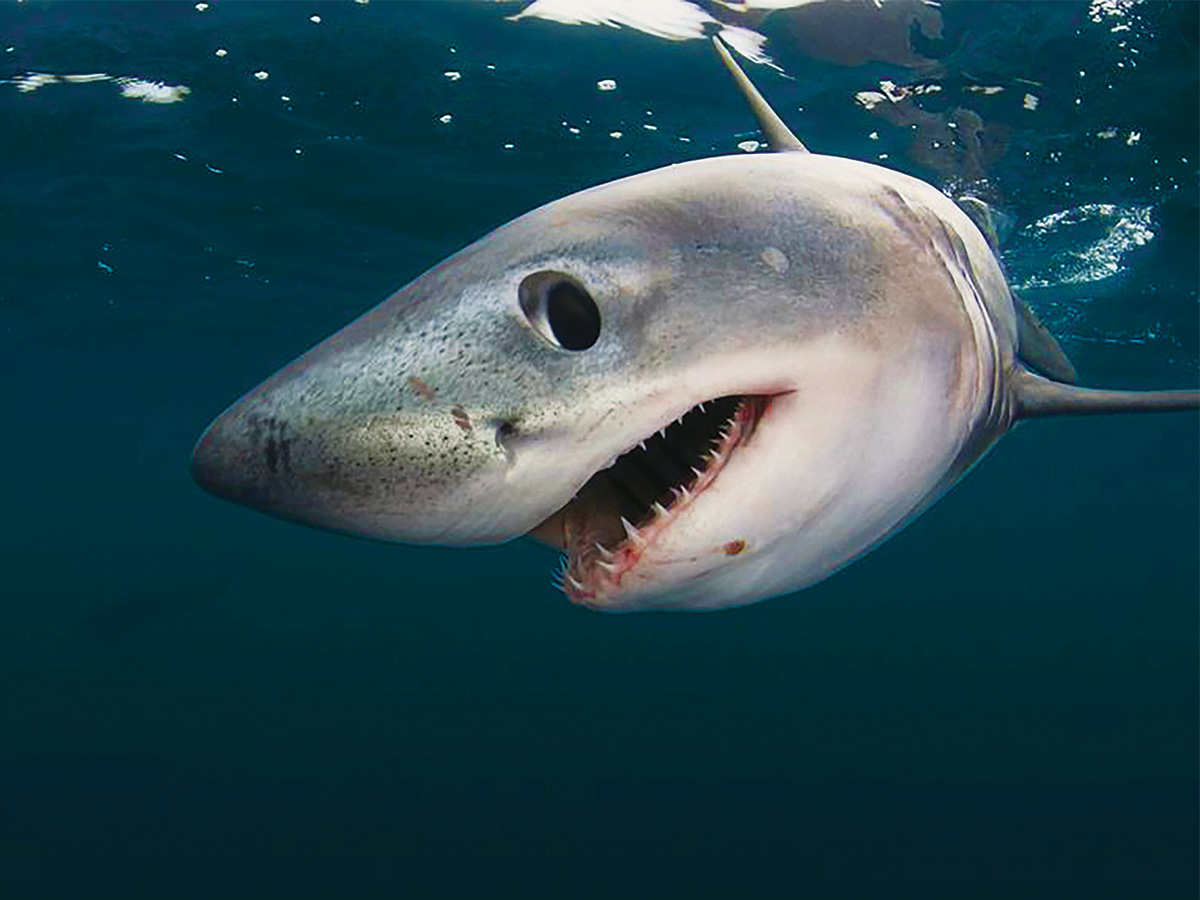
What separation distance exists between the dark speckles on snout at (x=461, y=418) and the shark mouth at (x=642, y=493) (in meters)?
0.37

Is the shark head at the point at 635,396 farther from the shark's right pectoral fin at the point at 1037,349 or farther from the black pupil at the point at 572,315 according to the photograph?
the shark's right pectoral fin at the point at 1037,349

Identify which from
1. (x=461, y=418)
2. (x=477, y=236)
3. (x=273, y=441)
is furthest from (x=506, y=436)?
(x=477, y=236)

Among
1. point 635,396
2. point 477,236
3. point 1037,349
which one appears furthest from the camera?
point 477,236

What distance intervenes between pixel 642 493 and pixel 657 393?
421 mm

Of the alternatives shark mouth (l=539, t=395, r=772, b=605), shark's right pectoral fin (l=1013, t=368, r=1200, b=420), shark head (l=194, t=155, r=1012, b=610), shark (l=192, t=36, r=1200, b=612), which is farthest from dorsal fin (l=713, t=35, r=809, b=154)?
shark mouth (l=539, t=395, r=772, b=605)

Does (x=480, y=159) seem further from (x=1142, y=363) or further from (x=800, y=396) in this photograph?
(x=1142, y=363)

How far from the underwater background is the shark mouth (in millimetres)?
7551

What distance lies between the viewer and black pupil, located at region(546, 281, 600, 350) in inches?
58.6

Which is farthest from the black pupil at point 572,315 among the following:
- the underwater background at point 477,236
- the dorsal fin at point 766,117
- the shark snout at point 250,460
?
the underwater background at point 477,236

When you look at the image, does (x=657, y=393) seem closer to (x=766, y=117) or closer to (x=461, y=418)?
(x=461, y=418)

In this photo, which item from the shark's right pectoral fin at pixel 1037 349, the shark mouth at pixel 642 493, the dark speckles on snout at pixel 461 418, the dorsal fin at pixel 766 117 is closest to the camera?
the dark speckles on snout at pixel 461 418

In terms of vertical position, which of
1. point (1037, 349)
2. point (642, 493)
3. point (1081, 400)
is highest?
point (642, 493)

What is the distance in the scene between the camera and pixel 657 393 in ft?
4.83

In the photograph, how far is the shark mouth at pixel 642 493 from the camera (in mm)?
1661
